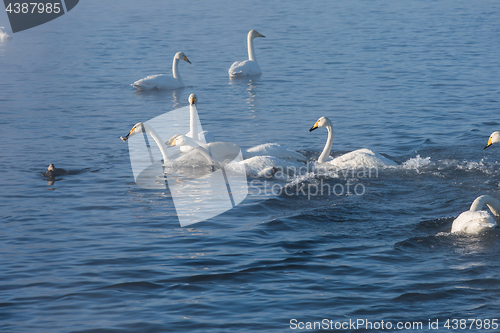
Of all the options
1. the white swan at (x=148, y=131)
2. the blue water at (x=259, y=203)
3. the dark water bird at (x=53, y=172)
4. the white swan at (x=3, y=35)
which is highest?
the white swan at (x=3, y=35)

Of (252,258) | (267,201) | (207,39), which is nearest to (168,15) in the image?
(207,39)

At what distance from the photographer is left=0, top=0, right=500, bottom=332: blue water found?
699 cm

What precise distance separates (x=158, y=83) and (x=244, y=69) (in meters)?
3.21

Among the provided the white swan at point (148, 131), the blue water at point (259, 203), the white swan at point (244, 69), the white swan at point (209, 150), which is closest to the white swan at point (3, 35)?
the blue water at point (259, 203)

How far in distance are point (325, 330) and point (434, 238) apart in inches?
112

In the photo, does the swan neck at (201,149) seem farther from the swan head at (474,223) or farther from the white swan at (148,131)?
the swan head at (474,223)

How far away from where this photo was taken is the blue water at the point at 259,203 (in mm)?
6992

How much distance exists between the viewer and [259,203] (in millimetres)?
10461

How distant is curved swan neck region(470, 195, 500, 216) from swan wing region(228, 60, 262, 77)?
1374 cm

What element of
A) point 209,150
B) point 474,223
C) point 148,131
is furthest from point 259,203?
point 474,223

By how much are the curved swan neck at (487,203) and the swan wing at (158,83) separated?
1332 cm

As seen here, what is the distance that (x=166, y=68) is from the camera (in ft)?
77.5

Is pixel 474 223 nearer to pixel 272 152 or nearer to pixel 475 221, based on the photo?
pixel 475 221

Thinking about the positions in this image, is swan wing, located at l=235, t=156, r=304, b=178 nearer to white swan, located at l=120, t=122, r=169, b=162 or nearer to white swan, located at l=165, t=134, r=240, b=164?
white swan, located at l=165, t=134, r=240, b=164
